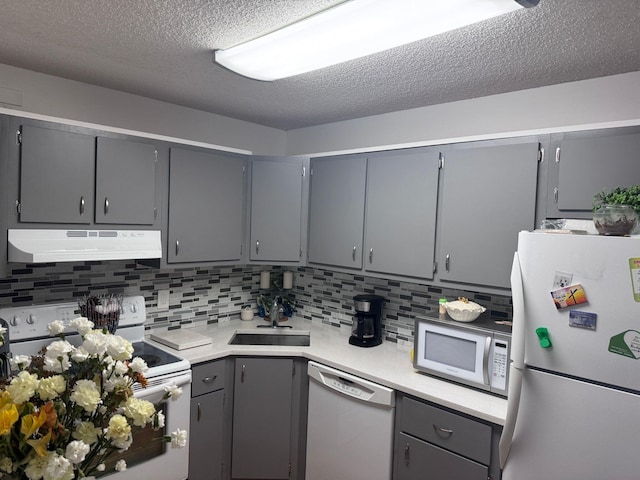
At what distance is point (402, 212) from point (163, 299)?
66.7 inches

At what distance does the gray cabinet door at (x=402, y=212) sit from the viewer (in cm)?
242

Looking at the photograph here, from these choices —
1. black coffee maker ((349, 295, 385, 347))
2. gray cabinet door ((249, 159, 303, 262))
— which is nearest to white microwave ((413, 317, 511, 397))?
black coffee maker ((349, 295, 385, 347))

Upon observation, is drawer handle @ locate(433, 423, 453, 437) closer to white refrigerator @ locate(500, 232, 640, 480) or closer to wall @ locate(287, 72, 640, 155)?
white refrigerator @ locate(500, 232, 640, 480)

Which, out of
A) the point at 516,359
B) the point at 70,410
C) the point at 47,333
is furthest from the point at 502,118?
the point at 47,333

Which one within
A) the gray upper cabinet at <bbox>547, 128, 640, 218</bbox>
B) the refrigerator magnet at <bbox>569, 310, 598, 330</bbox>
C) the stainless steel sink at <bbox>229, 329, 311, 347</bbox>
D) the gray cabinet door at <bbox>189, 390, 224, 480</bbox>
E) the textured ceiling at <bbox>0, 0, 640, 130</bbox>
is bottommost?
the gray cabinet door at <bbox>189, 390, 224, 480</bbox>

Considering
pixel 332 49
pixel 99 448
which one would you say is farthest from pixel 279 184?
pixel 99 448

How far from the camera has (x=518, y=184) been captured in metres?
2.09

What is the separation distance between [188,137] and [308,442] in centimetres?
215

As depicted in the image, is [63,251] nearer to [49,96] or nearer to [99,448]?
[49,96]

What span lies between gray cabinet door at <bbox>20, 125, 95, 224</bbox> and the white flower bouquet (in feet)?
4.82

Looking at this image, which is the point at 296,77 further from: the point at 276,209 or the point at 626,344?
the point at 626,344

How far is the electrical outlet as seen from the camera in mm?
2947

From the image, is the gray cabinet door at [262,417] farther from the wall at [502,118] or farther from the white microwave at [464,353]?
the wall at [502,118]

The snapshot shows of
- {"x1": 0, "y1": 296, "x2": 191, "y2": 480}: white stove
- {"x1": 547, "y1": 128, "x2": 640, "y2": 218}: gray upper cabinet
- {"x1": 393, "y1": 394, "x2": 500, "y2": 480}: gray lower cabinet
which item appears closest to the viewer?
{"x1": 547, "y1": 128, "x2": 640, "y2": 218}: gray upper cabinet
